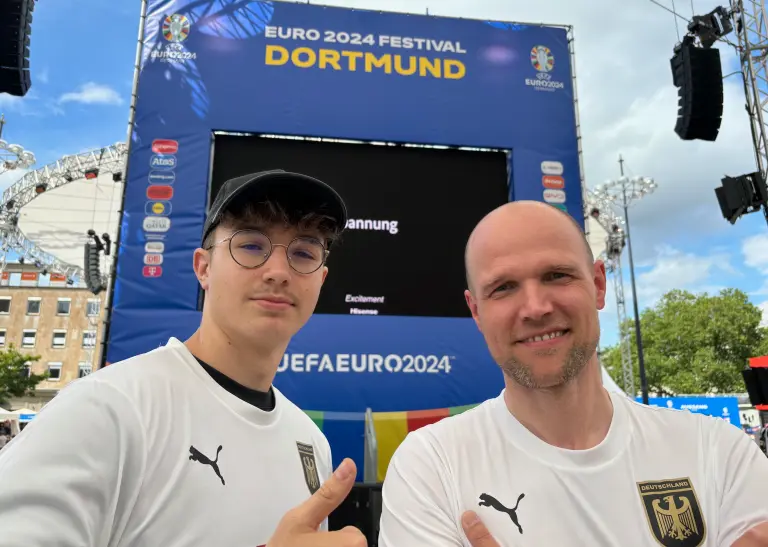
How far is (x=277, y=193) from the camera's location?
1.45m

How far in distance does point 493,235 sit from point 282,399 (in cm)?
87

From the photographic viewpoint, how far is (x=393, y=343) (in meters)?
4.99

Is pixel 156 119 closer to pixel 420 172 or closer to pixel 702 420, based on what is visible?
pixel 420 172

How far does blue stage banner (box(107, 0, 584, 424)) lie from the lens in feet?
16.0

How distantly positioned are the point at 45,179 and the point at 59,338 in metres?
25.6

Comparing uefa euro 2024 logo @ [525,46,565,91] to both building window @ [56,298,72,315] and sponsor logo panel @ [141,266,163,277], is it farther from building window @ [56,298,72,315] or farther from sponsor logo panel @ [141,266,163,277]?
building window @ [56,298,72,315]

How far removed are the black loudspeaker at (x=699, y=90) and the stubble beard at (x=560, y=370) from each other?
7349 mm

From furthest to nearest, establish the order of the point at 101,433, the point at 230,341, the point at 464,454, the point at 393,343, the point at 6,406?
the point at 6,406 < the point at 393,343 < the point at 230,341 < the point at 464,454 < the point at 101,433

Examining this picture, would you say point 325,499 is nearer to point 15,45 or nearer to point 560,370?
point 560,370

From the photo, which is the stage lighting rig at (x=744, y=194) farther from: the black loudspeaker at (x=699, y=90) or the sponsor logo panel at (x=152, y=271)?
the sponsor logo panel at (x=152, y=271)

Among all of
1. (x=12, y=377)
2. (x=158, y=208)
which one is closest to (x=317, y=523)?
(x=158, y=208)

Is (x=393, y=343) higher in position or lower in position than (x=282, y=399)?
higher

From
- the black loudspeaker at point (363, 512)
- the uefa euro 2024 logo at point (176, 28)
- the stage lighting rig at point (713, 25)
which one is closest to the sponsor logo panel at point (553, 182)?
the stage lighting rig at point (713, 25)

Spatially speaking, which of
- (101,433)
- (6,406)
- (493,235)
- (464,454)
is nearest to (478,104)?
(493,235)
